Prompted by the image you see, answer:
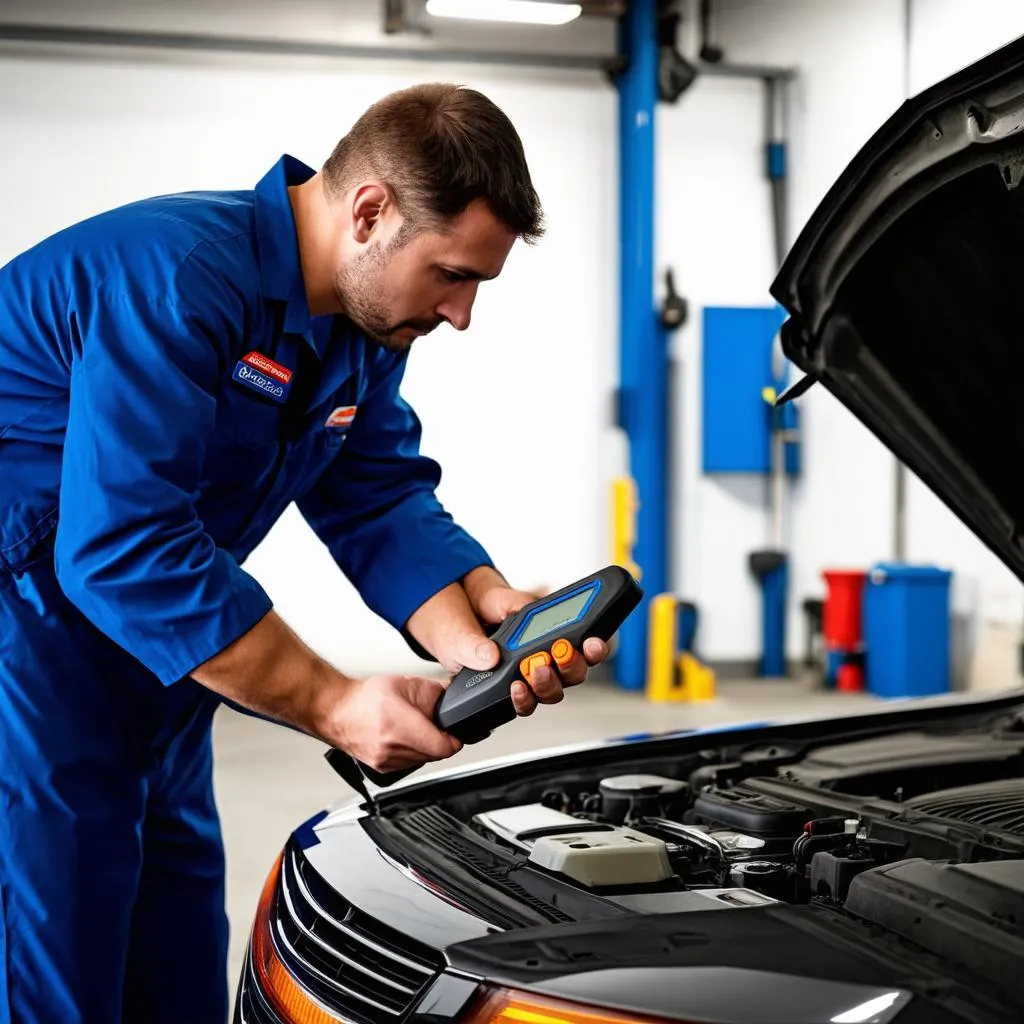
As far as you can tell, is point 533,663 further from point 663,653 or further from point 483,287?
point 483,287

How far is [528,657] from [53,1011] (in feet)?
2.52

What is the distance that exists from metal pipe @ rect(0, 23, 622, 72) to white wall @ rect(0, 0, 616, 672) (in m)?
0.06

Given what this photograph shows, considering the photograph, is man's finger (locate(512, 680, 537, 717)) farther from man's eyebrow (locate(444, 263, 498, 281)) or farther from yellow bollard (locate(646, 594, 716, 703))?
yellow bollard (locate(646, 594, 716, 703))

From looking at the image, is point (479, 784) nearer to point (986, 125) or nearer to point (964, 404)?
point (964, 404)

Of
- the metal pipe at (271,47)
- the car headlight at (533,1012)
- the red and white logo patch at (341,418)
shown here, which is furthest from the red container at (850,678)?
the car headlight at (533,1012)

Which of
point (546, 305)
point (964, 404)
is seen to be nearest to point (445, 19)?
point (546, 305)

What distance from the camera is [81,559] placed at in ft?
4.61

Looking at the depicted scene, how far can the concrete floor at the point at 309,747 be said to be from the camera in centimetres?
368

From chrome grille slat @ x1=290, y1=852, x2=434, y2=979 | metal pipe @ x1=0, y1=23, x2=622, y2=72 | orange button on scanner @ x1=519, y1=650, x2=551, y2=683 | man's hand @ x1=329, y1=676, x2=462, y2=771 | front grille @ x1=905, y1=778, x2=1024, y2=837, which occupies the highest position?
metal pipe @ x1=0, y1=23, x2=622, y2=72

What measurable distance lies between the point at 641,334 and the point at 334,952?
565 centimetres

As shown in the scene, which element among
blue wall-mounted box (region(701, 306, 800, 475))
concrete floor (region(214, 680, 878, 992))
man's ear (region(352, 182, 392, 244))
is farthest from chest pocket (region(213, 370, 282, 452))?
blue wall-mounted box (region(701, 306, 800, 475))

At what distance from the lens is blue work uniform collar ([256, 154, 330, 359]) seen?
1.62 meters

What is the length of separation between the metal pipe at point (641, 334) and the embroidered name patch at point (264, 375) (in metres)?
5.17

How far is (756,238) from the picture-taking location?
7.15 meters
